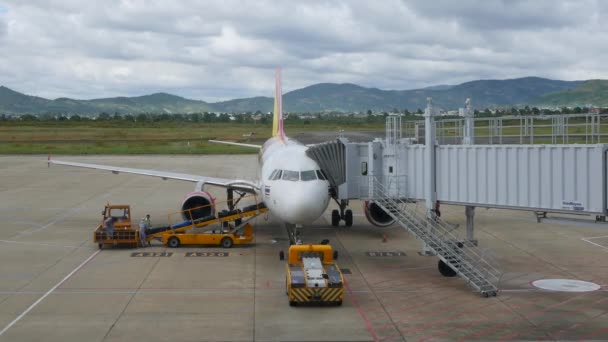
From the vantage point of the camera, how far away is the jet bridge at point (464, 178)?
19359 millimetres

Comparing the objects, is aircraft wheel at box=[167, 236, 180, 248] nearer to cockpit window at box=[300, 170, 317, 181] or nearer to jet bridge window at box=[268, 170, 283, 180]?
jet bridge window at box=[268, 170, 283, 180]

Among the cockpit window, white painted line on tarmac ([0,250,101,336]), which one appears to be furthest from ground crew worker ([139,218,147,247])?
the cockpit window

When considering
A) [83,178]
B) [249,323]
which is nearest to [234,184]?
[249,323]

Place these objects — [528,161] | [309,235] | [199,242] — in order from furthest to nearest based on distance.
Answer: [309,235] → [199,242] → [528,161]

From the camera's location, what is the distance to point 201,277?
76.5ft

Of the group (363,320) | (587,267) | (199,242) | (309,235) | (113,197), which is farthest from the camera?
(113,197)

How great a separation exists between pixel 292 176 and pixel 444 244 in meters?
6.29

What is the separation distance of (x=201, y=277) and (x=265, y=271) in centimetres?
239

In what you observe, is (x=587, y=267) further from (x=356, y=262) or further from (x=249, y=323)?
(x=249, y=323)

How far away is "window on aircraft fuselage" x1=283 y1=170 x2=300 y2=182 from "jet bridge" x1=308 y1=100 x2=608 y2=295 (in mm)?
2297

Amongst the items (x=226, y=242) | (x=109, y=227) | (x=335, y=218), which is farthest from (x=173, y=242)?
(x=335, y=218)

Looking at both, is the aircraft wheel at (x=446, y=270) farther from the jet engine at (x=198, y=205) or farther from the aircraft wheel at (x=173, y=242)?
the jet engine at (x=198, y=205)

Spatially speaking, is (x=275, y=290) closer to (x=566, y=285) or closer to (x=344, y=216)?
(x=566, y=285)

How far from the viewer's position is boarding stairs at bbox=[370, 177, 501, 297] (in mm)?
21531
